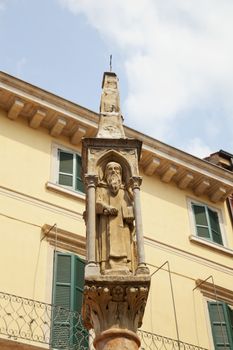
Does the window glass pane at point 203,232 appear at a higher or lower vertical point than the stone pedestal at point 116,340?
higher

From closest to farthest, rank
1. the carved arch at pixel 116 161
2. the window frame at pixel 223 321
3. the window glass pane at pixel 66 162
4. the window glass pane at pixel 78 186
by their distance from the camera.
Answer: the carved arch at pixel 116 161 < the window frame at pixel 223 321 < the window glass pane at pixel 78 186 < the window glass pane at pixel 66 162

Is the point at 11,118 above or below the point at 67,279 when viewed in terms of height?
above

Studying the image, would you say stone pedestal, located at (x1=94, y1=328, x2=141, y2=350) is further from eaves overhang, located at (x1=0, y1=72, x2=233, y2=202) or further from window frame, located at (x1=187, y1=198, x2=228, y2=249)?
window frame, located at (x1=187, y1=198, x2=228, y2=249)

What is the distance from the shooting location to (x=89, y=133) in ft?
48.3

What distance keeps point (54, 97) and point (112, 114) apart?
6.73m

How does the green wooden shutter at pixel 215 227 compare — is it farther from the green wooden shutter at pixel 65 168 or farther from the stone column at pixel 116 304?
the stone column at pixel 116 304

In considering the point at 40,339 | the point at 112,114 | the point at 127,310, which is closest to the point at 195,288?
the point at 40,339

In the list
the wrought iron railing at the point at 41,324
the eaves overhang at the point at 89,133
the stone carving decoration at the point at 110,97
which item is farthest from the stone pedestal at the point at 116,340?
the eaves overhang at the point at 89,133

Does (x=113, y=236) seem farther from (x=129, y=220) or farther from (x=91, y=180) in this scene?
(x=91, y=180)

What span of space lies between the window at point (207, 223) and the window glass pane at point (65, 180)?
3632 millimetres

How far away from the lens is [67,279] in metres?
12.0

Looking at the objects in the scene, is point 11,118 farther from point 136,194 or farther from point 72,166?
point 136,194

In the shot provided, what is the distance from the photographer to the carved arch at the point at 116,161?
23.2ft

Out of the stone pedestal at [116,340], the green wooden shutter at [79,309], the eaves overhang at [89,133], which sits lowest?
the stone pedestal at [116,340]
